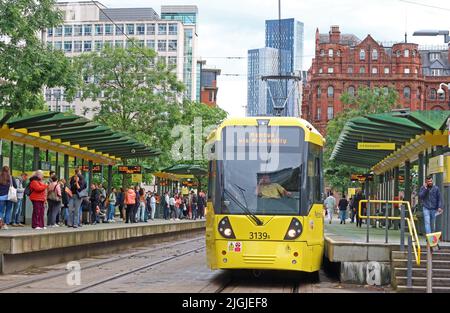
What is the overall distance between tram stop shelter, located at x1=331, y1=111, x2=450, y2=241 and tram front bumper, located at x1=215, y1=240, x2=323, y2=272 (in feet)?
18.0

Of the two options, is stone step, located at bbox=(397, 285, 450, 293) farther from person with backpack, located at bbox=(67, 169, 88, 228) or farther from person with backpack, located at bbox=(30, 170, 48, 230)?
person with backpack, located at bbox=(67, 169, 88, 228)

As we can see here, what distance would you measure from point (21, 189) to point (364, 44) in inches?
4172

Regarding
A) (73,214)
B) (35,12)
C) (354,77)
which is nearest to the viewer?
(35,12)

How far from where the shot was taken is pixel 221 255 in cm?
1639

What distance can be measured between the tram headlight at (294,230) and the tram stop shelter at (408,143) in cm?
530

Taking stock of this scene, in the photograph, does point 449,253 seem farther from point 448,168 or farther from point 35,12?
point 35,12

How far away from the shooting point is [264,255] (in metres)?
16.2

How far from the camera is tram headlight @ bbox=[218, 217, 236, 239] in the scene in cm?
1642

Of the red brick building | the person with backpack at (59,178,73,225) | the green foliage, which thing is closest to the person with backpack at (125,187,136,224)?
the person with backpack at (59,178,73,225)

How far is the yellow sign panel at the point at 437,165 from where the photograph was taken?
68.6ft

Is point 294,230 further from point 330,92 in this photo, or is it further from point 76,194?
point 330,92

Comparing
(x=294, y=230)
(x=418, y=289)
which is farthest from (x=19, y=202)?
(x=418, y=289)

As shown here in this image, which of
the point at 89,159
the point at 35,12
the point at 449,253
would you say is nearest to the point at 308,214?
the point at 449,253
